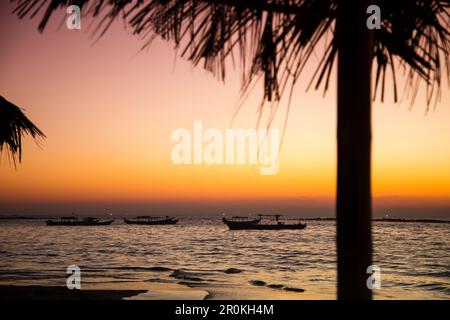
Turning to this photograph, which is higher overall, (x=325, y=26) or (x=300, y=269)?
(x=325, y=26)

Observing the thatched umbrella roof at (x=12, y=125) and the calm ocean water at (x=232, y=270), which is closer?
the thatched umbrella roof at (x=12, y=125)

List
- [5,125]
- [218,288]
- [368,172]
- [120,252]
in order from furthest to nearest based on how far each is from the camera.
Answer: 1. [120,252]
2. [218,288]
3. [5,125]
4. [368,172]

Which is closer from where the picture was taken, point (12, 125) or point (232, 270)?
point (12, 125)

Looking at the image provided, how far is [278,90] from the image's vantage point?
5.00 feet

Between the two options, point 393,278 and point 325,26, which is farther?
point 393,278

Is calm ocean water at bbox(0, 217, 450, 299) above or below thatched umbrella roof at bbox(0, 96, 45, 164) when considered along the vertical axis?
below

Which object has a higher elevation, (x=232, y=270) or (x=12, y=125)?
(x=12, y=125)

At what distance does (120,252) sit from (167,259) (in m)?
7.58

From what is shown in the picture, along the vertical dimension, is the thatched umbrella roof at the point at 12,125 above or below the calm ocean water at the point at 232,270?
above

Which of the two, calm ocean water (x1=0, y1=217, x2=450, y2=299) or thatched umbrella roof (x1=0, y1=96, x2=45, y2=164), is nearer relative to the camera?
thatched umbrella roof (x1=0, y1=96, x2=45, y2=164)
